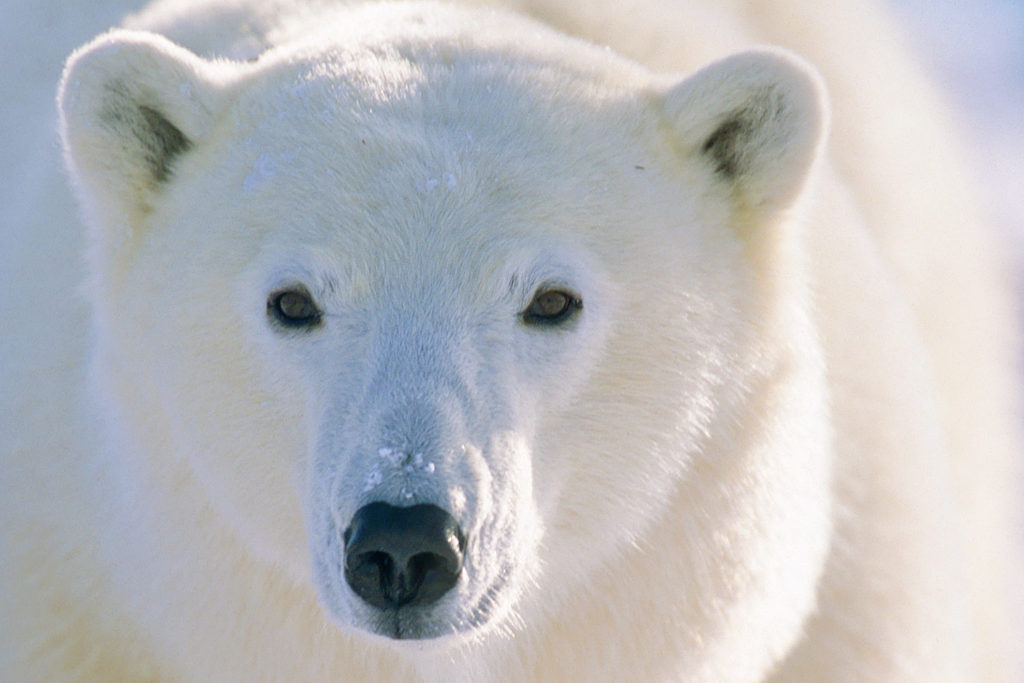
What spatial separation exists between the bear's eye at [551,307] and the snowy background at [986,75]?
3.18m

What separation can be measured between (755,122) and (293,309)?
103 centimetres

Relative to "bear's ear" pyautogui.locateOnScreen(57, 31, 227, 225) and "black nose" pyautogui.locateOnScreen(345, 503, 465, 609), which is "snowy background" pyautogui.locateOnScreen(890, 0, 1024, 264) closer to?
"bear's ear" pyautogui.locateOnScreen(57, 31, 227, 225)

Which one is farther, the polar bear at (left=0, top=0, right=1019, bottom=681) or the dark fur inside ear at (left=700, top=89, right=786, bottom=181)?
the dark fur inside ear at (left=700, top=89, right=786, bottom=181)

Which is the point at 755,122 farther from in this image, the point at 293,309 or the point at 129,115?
the point at 129,115

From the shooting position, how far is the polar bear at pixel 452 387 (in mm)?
2381

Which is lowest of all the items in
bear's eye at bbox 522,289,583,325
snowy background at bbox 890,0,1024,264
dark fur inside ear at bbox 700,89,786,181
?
snowy background at bbox 890,0,1024,264

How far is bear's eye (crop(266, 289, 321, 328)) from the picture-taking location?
2.48 meters

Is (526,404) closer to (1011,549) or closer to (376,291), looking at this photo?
(376,291)

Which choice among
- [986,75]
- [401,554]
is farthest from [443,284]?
[986,75]

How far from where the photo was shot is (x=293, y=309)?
2.49 metres

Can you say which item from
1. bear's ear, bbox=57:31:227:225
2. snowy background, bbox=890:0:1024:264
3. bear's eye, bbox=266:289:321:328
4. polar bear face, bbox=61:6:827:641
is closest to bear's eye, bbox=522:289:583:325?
polar bear face, bbox=61:6:827:641

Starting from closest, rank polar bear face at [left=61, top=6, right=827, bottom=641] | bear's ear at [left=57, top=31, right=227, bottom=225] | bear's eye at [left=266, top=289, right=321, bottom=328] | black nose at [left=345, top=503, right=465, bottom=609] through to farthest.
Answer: black nose at [left=345, top=503, right=465, bottom=609]
polar bear face at [left=61, top=6, right=827, bottom=641]
bear's eye at [left=266, top=289, right=321, bottom=328]
bear's ear at [left=57, top=31, right=227, bottom=225]

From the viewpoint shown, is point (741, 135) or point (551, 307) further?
point (741, 135)

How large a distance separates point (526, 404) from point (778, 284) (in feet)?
2.28
